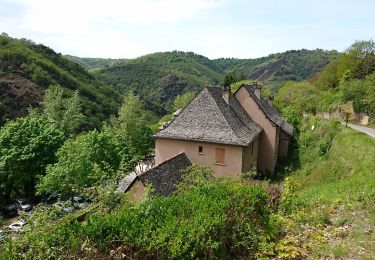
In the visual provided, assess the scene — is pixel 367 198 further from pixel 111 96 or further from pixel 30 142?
pixel 111 96

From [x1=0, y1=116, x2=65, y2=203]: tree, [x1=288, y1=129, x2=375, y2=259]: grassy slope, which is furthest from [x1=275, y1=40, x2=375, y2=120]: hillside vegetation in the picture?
[x1=0, y1=116, x2=65, y2=203]: tree

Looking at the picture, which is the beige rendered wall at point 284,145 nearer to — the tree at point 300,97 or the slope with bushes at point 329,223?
the slope with bushes at point 329,223

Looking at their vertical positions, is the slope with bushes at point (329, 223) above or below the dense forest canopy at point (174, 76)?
below

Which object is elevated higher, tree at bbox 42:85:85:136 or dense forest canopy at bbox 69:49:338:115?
dense forest canopy at bbox 69:49:338:115

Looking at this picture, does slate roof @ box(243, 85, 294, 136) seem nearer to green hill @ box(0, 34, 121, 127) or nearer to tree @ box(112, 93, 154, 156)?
tree @ box(112, 93, 154, 156)

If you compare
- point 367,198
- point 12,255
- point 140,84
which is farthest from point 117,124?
point 140,84

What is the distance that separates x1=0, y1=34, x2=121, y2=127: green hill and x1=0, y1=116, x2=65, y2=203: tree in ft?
143

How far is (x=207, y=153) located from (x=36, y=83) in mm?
86551

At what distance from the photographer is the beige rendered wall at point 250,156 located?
24.8 meters

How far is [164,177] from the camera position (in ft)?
64.8

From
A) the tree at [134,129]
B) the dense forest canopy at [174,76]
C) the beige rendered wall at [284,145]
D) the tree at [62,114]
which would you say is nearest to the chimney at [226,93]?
the beige rendered wall at [284,145]

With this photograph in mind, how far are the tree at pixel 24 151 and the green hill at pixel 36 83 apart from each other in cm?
4362

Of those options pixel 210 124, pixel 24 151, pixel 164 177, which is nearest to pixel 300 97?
pixel 210 124

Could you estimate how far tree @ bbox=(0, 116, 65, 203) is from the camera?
33.9 metres
